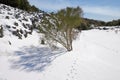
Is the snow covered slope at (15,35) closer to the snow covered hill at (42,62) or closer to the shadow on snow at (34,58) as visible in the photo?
the snow covered hill at (42,62)

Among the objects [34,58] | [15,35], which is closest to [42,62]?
[34,58]

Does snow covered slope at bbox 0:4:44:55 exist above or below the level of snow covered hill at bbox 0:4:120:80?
above

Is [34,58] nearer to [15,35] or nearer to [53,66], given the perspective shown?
[53,66]

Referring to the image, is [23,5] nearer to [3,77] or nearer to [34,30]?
[34,30]

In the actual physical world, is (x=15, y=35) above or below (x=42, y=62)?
above

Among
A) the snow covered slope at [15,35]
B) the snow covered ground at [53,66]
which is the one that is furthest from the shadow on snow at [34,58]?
the snow covered slope at [15,35]

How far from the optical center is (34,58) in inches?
502

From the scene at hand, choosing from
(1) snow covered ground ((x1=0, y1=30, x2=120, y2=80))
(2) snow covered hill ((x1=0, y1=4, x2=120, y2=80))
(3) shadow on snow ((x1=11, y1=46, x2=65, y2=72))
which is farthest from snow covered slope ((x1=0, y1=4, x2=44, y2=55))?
(3) shadow on snow ((x1=11, y1=46, x2=65, y2=72))

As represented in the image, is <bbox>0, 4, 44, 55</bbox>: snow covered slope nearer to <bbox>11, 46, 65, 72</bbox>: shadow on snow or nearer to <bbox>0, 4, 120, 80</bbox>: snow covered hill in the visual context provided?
<bbox>0, 4, 120, 80</bbox>: snow covered hill

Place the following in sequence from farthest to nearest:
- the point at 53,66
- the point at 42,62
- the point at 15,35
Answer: the point at 15,35 → the point at 42,62 → the point at 53,66

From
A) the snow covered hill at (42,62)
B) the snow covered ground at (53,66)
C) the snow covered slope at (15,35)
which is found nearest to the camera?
the snow covered ground at (53,66)

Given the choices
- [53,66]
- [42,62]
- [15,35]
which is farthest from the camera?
[15,35]

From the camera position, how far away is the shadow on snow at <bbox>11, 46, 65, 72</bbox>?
11.2m

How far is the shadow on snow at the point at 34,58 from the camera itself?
11.2 m
